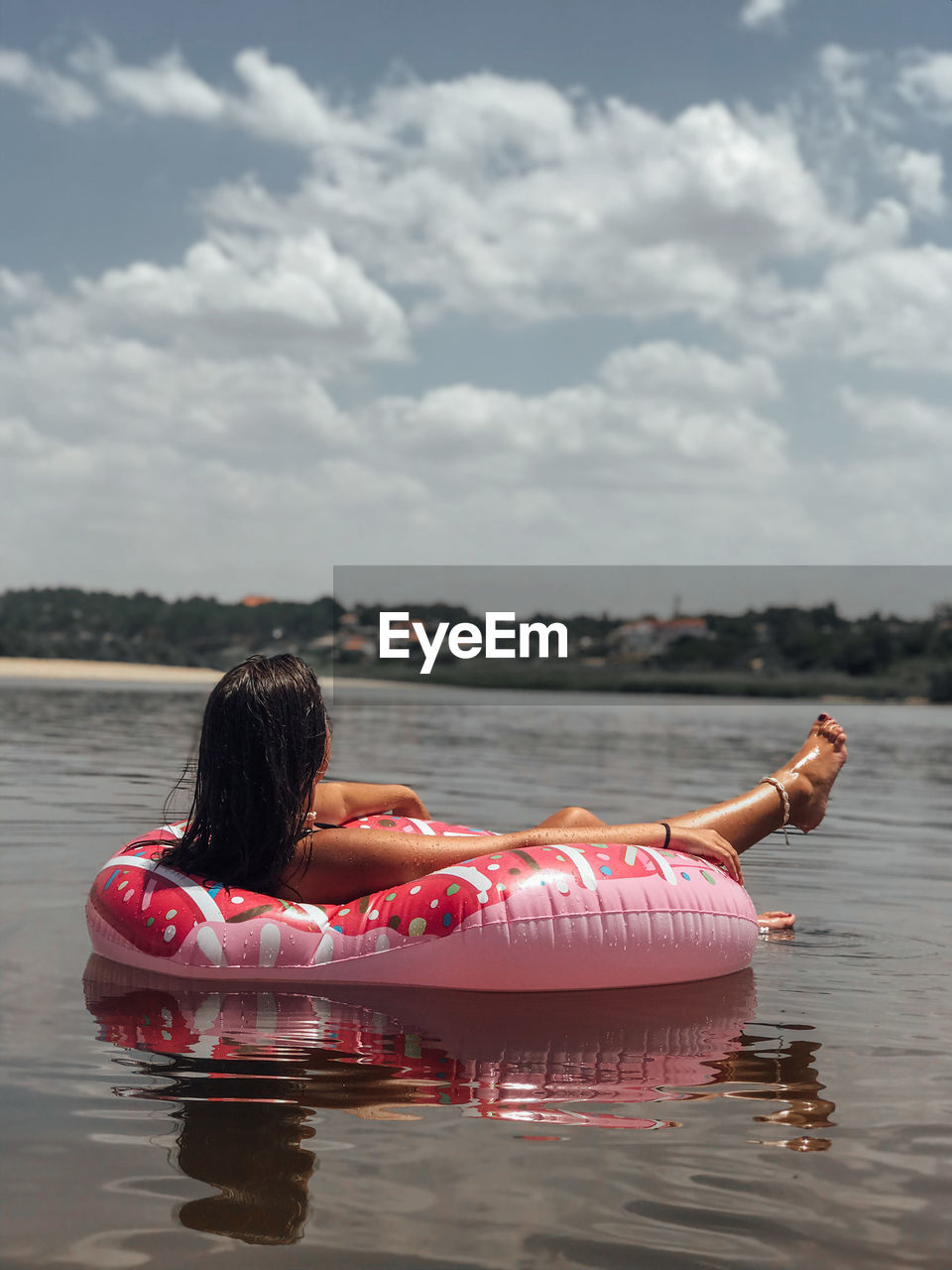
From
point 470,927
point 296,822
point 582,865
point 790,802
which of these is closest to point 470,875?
point 470,927

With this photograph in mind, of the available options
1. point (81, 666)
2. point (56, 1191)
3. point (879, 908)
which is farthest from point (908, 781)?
point (81, 666)

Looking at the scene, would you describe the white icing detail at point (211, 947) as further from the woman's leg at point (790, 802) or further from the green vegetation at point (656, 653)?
the green vegetation at point (656, 653)

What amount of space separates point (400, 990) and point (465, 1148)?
1.54 metres

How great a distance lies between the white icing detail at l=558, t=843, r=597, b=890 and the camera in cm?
416

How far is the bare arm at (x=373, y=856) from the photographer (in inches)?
170

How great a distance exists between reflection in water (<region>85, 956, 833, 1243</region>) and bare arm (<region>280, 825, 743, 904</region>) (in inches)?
15.3

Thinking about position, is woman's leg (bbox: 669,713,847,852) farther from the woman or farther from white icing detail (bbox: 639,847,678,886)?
white icing detail (bbox: 639,847,678,886)

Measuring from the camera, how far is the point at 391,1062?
10.7ft

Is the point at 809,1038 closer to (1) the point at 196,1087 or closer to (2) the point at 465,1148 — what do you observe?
(2) the point at 465,1148

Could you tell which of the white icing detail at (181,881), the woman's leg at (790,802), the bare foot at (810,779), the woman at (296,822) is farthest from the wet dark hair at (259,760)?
the bare foot at (810,779)

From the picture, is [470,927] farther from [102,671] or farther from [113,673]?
[102,671]

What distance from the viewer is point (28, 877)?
579cm

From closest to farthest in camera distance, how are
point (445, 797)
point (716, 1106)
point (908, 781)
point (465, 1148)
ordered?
point (465, 1148) → point (716, 1106) → point (445, 797) → point (908, 781)

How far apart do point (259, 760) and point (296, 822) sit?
26 cm
